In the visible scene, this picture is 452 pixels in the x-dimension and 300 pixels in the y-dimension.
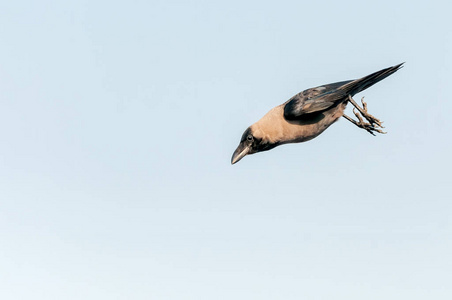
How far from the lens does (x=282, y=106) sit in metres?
30.0

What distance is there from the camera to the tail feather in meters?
29.4

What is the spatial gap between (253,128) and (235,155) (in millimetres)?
830

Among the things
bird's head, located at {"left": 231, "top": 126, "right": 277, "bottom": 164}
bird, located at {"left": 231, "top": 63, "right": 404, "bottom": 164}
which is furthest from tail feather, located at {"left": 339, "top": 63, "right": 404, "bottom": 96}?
bird's head, located at {"left": 231, "top": 126, "right": 277, "bottom": 164}

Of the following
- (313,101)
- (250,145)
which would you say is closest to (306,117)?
(313,101)

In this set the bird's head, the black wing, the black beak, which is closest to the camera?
the black wing

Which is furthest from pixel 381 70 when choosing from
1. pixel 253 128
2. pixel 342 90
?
pixel 253 128

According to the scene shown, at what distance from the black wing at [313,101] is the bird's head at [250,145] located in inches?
34.2

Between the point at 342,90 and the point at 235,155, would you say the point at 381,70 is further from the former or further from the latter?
the point at 235,155

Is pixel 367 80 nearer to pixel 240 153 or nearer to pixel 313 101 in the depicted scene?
pixel 313 101

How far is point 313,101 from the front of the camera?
29266 millimetres

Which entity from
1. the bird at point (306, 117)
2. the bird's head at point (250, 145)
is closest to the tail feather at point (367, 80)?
the bird at point (306, 117)

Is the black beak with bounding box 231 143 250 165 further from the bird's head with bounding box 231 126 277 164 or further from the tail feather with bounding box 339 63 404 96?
the tail feather with bounding box 339 63 404 96

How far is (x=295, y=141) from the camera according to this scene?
2978cm

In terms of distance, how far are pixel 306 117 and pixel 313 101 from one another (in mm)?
444
